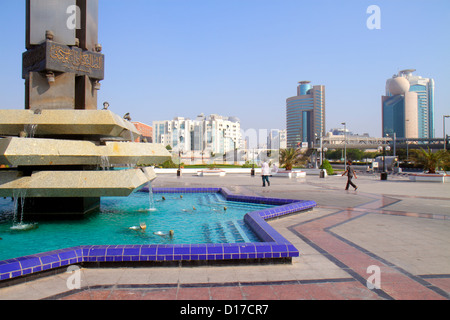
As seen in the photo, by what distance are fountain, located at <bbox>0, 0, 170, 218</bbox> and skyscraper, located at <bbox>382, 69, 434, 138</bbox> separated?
512ft

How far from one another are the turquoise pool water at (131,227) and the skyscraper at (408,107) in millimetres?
154962

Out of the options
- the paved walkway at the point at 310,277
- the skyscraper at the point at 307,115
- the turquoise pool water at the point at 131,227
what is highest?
the skyscraper at the point at 307,115

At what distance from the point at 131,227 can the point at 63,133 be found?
2731mm

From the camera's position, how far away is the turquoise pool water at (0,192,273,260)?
5816 mm

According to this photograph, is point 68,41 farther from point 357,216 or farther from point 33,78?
point 357,216

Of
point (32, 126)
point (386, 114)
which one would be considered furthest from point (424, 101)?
point (32, 126)

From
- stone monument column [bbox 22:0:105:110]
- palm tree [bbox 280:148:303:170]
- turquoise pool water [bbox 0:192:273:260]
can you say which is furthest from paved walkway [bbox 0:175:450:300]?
palm tree [bbox 280:148:303:170]

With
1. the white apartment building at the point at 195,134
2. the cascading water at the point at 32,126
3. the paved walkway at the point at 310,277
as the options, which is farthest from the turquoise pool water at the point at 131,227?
the white apartment building at the point at 195,134

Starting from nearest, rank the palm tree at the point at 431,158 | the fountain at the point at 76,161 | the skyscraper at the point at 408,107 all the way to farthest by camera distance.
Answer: the fountain at the point at 76,161 < the palm tree at the point at 431,158 < the skyscraper at the point at 408,107

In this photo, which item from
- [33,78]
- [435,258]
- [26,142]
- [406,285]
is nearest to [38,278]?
[26,142]

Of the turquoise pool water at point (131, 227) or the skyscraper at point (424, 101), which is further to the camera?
the skyscraper at point (424, 101)

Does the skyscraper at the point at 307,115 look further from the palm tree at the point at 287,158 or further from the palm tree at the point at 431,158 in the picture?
the palm tree at the point at 431,158

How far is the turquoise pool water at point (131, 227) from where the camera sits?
5.82 m
